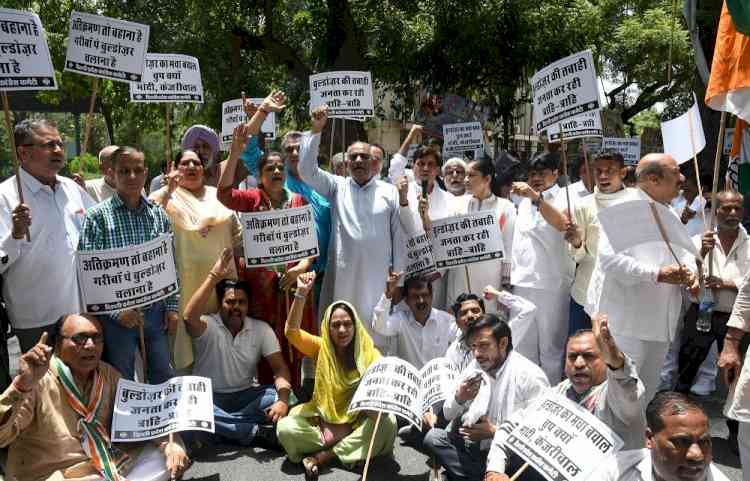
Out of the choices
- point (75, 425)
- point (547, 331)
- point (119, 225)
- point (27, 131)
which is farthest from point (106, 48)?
point (547, 331)

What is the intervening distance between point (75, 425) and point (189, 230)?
158 centimetres

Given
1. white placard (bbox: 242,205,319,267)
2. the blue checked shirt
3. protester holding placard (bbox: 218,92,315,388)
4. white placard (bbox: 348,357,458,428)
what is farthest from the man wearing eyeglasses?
white placard (bbox: 348,357,458,428)

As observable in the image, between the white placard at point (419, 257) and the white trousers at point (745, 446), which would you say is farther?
the white placard at point (419, 257)

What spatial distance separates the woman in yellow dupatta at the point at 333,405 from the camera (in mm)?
4762

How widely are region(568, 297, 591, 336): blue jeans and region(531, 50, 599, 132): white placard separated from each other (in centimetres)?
131

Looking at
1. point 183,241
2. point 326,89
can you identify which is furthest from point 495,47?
point 183,241

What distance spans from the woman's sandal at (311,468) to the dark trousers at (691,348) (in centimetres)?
301

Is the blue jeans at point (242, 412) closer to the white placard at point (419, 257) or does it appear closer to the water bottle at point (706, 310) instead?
the white placard at point (419, 257)

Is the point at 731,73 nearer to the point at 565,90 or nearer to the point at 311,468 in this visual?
the point at 565,90

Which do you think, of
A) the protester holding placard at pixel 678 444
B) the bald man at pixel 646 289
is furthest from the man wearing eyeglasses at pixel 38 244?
the protester holding placard at pixel 678 444

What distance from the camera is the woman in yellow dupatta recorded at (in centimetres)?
476

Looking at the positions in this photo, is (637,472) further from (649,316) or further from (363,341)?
(363,341)

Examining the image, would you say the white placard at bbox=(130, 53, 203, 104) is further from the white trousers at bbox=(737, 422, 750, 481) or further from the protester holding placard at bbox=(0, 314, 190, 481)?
the white trousers at bbox=(737, 422, 750, 481)

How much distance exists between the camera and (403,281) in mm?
5602
